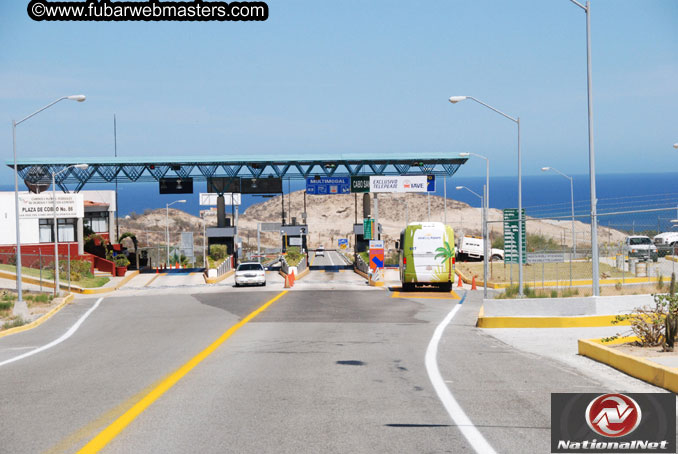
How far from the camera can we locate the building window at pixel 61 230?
6531 cm

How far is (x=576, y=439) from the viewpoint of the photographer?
271 inches

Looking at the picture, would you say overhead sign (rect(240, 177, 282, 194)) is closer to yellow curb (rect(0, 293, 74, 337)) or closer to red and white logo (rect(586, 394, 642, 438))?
yellow curb (rect(0, 293, 74, 337))

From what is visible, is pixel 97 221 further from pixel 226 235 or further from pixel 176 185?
pixel 226 235

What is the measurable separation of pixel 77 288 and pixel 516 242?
26225mm

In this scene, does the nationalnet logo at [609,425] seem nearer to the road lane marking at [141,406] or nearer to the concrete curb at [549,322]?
the road lane marking at [141,406]

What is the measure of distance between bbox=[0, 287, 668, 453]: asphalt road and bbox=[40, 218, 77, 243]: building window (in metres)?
45.4

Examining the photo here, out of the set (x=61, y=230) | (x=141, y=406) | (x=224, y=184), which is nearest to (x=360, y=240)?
(x=224, y=184)

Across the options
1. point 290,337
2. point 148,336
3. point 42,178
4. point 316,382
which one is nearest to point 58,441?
point 316,382

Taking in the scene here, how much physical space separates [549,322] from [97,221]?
203 ft

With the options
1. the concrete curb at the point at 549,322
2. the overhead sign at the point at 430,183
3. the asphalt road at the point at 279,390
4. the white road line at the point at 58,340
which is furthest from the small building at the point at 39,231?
the concrete curb at the point at 549,322

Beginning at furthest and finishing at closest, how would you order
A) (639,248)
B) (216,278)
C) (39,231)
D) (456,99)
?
(39,231) < (216,278) < (456,99) < (639,248)

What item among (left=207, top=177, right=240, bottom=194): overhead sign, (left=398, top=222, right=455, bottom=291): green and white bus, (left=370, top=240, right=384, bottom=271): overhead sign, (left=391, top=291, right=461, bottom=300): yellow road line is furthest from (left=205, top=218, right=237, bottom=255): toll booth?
(left=398, top=222, right=455, bottom=291): green and white bus

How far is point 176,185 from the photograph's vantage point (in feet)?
241

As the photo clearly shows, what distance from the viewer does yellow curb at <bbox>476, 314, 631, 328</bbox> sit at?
70.3 ft
